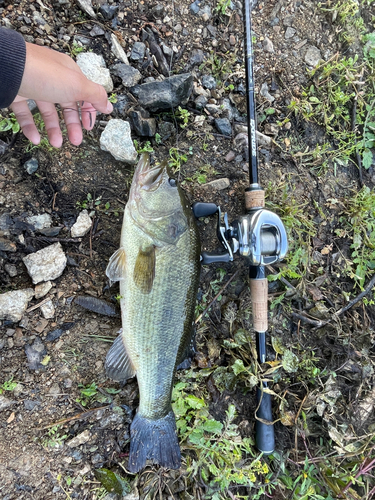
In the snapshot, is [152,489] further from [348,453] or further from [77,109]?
[77,109]

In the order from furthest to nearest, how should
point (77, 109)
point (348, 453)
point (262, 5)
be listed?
1. point (262, 5)
2. point (348, 453)
3. point (77, 109)

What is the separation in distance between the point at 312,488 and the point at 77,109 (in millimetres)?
4014

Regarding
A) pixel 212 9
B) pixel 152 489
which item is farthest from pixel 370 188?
pixel 152 489

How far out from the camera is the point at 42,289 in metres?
2.97

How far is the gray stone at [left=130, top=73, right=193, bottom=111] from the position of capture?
3.26 metres

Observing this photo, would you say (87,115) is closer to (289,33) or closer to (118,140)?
(118,140)

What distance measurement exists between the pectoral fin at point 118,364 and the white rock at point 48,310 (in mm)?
612

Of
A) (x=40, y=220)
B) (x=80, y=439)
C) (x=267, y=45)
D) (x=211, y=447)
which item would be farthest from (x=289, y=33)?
(x=80, y=439)

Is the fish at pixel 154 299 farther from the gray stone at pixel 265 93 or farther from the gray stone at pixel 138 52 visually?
the gray stone at pixel 265 93

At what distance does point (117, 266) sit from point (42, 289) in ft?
2.32

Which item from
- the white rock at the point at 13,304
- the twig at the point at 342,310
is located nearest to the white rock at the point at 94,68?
the white rock at the point at 13,304

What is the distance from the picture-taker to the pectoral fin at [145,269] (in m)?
2.81

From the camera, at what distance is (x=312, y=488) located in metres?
3.19

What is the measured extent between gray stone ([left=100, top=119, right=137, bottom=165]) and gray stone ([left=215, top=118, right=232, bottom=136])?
3.20ft
